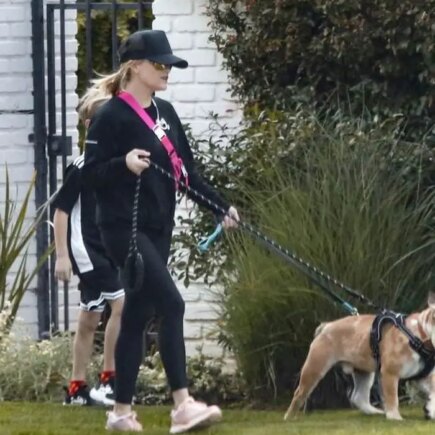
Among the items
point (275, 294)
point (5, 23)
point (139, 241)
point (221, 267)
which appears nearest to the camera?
point (139, 241)

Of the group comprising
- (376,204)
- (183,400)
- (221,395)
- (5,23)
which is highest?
(5,23)

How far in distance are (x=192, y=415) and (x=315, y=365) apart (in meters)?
0.82

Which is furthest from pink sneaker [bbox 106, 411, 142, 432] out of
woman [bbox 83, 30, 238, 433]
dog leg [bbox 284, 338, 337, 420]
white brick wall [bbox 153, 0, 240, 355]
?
white brick wall [bbox 153, 0, 240, 355]

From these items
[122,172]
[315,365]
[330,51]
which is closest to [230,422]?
[315,365]

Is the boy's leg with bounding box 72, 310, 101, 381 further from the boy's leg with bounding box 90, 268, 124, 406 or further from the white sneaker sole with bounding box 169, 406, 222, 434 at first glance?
the white sneaker sole with bounding box 169, 406, 222, 434

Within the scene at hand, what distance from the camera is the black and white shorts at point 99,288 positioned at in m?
7.86

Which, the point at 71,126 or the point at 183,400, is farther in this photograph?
the point at 71,126

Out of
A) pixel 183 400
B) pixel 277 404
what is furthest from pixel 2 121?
pixel 183 400

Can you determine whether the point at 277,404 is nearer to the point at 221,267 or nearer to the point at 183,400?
the point at 221,267

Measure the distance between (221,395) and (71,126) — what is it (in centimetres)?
215

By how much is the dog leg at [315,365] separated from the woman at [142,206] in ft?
2.31

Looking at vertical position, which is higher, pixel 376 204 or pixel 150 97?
pixel 150 97

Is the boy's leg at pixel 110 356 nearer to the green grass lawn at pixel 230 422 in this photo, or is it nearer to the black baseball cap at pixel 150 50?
the green grass lawn at pixel 230 422

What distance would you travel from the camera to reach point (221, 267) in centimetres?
832
